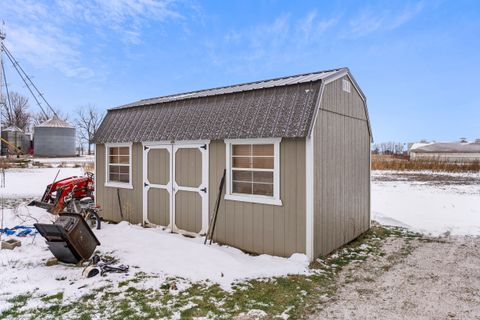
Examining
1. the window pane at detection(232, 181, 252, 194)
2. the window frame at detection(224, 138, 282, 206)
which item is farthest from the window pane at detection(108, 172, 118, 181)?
the window pane at detection(232, 181, 252, 194)

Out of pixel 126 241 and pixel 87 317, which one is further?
pixel 126 241

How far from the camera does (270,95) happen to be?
5383 mm

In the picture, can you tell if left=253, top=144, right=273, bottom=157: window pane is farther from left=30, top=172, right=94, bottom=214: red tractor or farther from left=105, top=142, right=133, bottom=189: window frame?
left=30, top=172, right=94, bottom=214: red tractor

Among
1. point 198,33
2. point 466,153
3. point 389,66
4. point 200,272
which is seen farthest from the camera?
point 466,153

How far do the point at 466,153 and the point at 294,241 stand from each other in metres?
49.0

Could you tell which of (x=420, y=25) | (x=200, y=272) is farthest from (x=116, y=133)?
(x=420, y=25)

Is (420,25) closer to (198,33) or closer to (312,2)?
(312,2)

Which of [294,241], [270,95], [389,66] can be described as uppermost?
[389,66]

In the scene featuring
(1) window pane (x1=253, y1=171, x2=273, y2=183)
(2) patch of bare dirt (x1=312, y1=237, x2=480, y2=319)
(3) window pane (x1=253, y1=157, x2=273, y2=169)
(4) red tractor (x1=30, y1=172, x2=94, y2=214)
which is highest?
(3) window pane (x1=253, y1=157, x2=273, y2=169)

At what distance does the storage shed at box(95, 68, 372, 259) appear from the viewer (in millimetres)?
4918

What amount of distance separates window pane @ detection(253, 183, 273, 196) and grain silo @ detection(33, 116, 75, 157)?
37641 millimetres

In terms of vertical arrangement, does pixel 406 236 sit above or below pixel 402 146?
below

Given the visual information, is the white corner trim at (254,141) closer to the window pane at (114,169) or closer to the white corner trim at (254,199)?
the white corner trim at (254,199)

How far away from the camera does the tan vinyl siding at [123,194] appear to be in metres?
7.23
